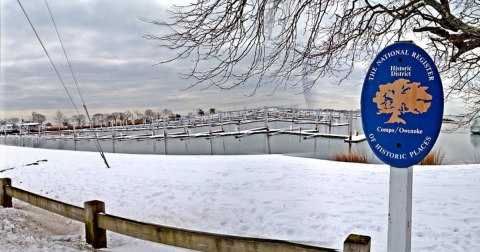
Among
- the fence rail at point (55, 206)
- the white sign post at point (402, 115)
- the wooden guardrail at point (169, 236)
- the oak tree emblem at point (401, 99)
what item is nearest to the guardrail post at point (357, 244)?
the wooden guardrail at point (169, 236)

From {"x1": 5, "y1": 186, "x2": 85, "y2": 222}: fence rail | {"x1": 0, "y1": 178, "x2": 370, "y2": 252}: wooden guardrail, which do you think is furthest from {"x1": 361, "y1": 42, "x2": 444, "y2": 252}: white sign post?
{"x1": 5, "y1": 186, "x2": 85, "y2": 222}: fence rail

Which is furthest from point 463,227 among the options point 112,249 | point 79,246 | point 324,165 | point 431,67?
point 324,165

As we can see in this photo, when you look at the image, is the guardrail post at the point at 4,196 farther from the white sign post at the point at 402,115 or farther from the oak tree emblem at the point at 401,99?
the oak tree emblem at the point at 401,99

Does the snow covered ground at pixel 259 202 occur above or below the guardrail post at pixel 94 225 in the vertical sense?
below

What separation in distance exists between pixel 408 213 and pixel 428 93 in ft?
2.46

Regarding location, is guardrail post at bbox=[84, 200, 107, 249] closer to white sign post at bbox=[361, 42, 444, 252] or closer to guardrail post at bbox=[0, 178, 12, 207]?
guardrail post at bbox=[0, 178, 12, 207]

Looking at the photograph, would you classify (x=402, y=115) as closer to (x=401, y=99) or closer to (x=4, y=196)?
(x=401, y=99)

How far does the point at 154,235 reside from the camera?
3752mm

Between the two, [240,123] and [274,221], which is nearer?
[274,221]

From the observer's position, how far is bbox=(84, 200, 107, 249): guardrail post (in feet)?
14.5

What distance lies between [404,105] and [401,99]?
41 mm

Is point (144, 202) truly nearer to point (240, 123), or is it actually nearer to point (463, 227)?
point (463, 227)

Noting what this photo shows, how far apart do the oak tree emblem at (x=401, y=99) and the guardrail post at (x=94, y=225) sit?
3.52 metres

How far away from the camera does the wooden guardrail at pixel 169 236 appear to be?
106 inches
